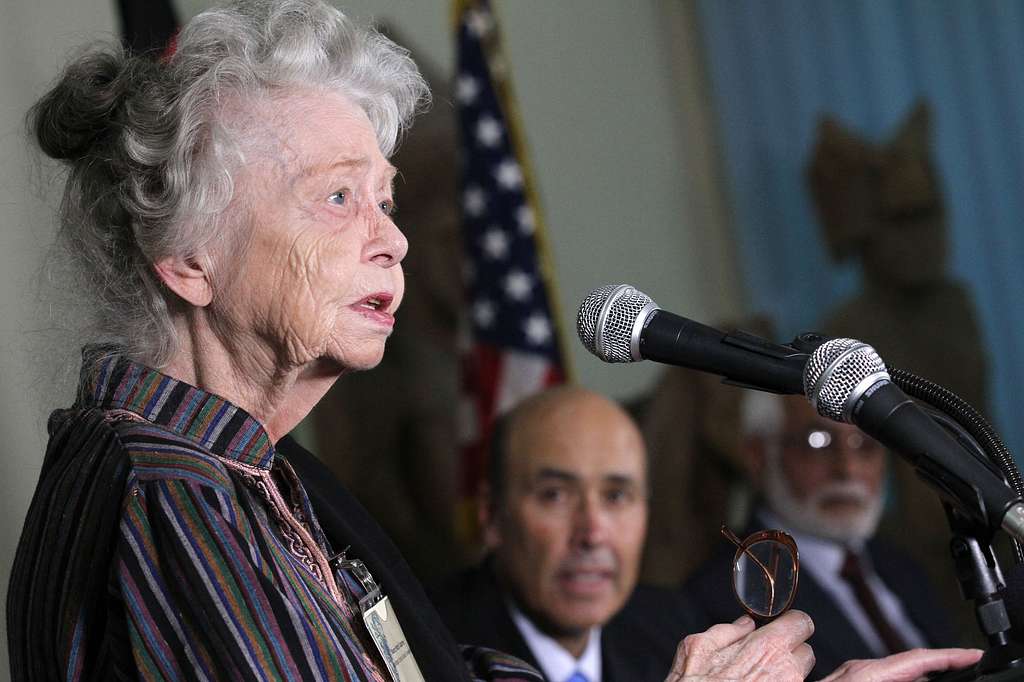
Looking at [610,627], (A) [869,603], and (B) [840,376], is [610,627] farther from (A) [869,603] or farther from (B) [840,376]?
(B) [840,376]

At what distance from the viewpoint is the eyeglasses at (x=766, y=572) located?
4.92 feet

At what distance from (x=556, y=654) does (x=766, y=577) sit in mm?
1822

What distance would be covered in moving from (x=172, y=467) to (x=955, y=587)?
A: 4.98 metres

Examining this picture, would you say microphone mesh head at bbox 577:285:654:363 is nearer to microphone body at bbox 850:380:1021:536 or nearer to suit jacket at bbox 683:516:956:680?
microphone body at bbox 850:380:1021:536

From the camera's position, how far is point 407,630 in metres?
1.73

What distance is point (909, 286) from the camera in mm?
5727

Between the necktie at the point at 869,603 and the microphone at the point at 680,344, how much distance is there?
9.12 feet

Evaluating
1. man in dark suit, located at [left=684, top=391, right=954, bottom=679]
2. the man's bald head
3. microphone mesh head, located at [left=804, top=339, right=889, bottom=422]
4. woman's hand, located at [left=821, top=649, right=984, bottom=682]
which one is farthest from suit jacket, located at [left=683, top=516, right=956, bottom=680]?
microphone mesh head, located at [left=804, top=339, right=889, bottom=422]

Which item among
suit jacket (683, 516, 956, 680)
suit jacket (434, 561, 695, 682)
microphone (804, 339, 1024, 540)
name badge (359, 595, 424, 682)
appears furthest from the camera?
suit jacket (683, 516, 956, 680)

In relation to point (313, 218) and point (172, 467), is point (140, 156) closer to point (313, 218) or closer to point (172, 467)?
point (313, 218)

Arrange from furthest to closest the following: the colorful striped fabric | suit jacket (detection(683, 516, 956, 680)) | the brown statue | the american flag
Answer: the brown statue → the american flag → suit jacket (detection(683, 516, 956, 680)) → the colorful striped fabric

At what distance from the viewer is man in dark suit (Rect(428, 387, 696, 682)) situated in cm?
325

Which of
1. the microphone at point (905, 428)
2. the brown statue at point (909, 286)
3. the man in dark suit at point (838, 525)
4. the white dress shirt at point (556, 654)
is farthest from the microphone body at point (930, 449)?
the brown statue at point (909, 286)

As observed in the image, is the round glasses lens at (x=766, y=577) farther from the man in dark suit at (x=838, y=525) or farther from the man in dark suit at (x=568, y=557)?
the man in dark suit at (x=838, y=525)
